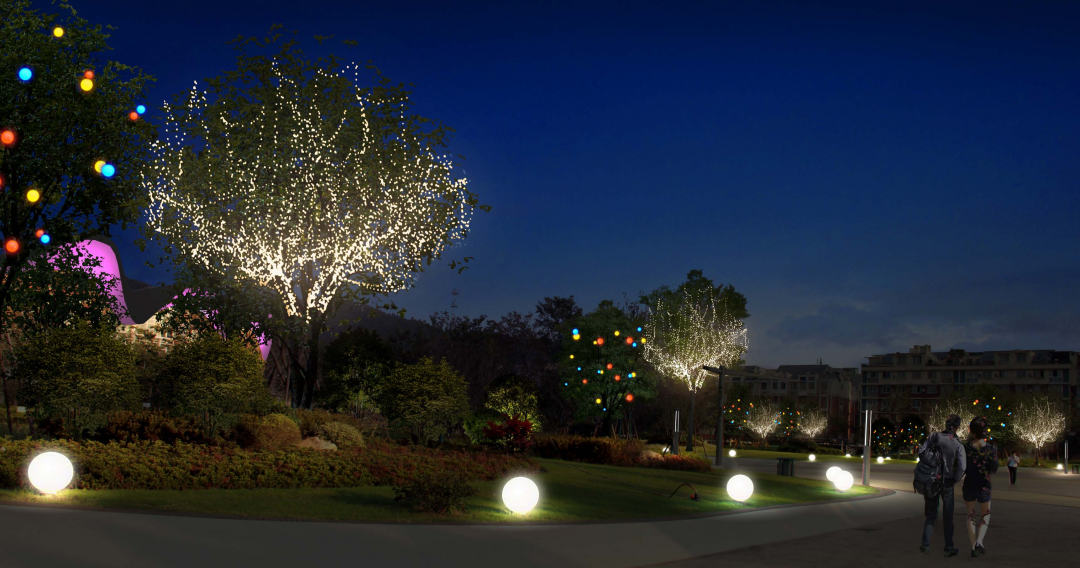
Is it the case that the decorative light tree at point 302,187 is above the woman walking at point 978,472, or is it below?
above

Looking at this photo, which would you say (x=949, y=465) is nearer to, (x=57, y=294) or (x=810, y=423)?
(x=57, y=294)

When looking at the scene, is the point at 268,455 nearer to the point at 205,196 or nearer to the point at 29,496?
the point at 29,496

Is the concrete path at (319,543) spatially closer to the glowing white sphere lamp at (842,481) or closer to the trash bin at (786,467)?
the glowing white sphere lamp at (842,481)

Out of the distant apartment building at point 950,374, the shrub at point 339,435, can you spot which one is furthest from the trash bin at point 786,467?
the distant apartment building at point 950,374

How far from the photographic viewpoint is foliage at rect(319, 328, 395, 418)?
3253cm

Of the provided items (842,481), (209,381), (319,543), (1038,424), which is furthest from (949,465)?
(1038,424)

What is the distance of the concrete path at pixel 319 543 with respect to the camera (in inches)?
346

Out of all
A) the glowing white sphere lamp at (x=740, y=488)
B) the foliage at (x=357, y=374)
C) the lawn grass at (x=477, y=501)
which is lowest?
the lawn grass at (x=477, y=501)

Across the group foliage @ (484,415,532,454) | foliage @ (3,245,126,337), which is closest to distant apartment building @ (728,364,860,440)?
foliage @ (484,415,532,454)

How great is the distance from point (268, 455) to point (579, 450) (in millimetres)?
14912

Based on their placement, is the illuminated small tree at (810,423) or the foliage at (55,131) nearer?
the foliage at (55,131)

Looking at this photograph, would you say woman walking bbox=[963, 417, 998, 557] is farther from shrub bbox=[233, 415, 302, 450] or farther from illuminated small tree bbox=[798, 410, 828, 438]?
illuminated small tree bbox=[798, 410, 828, 438]

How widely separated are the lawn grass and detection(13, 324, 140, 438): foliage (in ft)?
17.1

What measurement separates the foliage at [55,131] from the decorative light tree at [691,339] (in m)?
28.1
